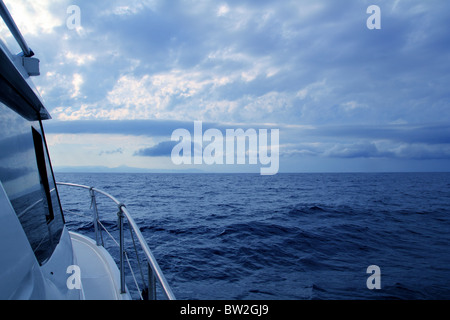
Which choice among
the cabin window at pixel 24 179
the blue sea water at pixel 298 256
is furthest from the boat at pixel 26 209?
the blue sea water at pixel 298 256

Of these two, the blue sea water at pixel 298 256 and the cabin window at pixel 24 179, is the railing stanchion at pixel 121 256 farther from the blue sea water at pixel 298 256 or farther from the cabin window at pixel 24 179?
the blue sea water at pixel 298 256

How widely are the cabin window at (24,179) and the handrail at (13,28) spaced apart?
57 cm

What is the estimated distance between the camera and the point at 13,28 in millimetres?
1869

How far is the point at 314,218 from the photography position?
14719 millimetres

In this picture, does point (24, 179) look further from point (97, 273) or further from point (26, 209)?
point (97, 273)

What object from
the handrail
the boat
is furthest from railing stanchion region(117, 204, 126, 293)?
the handrail

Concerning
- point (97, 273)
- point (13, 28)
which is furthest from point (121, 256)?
point (13, 28)

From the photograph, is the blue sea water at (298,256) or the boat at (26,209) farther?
the blue sea water at (298,256)

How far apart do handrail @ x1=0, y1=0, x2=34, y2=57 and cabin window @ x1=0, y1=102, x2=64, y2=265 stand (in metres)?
0.57

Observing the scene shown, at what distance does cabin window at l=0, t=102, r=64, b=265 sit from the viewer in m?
1.49

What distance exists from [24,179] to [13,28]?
1010 millimetres

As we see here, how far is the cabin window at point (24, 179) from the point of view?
1.49m
